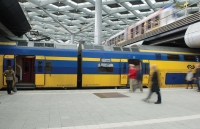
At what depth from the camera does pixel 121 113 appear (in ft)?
20.3

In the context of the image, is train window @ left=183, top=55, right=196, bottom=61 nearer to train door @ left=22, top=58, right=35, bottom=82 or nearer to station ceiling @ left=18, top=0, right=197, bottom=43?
train door @ left=22, top=58, right=35, bottom=82

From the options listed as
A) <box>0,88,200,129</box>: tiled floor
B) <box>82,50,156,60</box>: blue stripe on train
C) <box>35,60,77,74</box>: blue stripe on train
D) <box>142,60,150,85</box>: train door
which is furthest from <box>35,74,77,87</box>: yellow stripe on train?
<box>142,60,150,85</box>: train door

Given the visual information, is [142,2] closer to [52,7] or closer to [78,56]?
[52,7]

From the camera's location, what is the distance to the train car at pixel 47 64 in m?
11.6

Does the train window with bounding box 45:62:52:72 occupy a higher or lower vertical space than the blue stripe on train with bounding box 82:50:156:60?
lower

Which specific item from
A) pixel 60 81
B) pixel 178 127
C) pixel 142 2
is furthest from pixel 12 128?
pixel 142 2

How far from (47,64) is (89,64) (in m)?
2.86

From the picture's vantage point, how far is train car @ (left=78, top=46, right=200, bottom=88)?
12875 millimetres

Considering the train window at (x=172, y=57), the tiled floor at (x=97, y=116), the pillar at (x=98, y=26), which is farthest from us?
the pillar at (x=98, y=26)

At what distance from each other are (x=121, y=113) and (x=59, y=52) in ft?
25.1

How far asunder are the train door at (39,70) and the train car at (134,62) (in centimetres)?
254

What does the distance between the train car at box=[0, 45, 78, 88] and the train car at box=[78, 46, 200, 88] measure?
0.78m

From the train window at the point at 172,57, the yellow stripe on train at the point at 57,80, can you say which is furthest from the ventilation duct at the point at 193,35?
the yellow stripe on train at the point at 57,80

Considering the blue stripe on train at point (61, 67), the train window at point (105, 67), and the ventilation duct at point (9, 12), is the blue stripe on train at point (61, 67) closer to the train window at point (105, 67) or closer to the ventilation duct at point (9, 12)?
the train window at point (105, 67)
